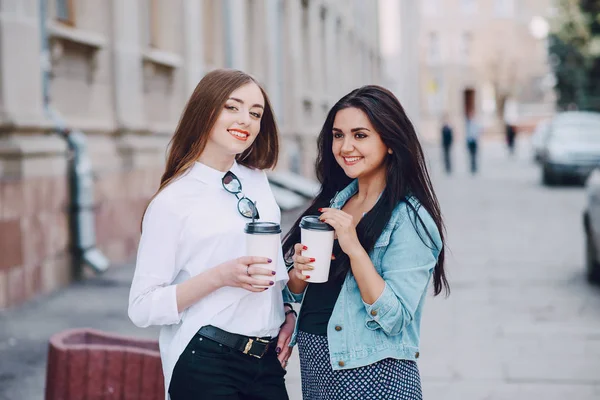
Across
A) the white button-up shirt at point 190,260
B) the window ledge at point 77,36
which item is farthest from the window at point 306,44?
the white button-up shirt at point 190,260

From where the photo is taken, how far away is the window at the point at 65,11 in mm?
9812

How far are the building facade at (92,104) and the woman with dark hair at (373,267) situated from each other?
5.29 m

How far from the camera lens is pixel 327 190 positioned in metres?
3.14

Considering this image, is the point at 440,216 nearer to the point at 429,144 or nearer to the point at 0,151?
the point at 0,151

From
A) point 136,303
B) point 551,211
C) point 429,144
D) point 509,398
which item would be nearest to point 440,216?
point 136,303

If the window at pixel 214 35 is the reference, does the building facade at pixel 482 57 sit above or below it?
above

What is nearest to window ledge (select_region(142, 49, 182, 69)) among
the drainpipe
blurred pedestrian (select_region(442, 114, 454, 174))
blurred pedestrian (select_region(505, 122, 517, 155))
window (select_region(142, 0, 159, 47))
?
window (select_region(142, 0, 159, 47))

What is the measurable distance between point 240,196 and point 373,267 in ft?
1.56

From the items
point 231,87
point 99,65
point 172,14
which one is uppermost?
point 172,14

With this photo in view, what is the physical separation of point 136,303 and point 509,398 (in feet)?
11.2

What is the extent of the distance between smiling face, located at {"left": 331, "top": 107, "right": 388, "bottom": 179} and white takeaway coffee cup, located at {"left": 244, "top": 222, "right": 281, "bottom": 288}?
0.38m

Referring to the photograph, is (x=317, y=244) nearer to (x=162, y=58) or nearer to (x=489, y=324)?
(x=489, y=324)

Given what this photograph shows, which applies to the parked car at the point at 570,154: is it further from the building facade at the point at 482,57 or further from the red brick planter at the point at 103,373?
the building facade at the point at 482,57

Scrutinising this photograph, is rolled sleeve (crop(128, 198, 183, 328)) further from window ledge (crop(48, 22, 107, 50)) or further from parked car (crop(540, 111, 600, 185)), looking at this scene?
parked car (crop(540, 111, 600, 185))
